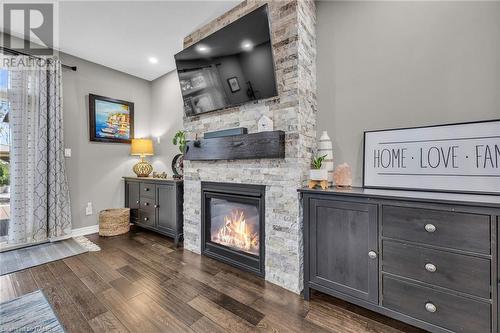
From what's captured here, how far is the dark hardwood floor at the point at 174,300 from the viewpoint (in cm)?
146

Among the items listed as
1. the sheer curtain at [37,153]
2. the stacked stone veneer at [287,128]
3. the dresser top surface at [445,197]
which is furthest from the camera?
the sheer curtain at [37,153]

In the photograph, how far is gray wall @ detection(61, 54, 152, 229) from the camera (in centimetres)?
324

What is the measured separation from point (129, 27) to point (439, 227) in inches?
134

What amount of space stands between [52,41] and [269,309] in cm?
398

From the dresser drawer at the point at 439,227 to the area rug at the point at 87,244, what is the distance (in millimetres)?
3120

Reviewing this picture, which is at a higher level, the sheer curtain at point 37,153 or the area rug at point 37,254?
the sheer curtain at point 37,153

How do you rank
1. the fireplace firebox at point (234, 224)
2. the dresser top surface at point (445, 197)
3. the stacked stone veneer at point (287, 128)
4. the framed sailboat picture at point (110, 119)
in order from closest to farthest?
the dresser top surface at point (445, 197), the stacked stone veneer at point (287, 128), the fireplace firebox at point (234, 224), the framed sailboat picture at point (110, 119)

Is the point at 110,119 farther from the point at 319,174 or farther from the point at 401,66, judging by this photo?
the point at 401,66

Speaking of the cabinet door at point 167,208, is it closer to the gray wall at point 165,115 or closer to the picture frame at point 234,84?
the gray wall at point 165,115

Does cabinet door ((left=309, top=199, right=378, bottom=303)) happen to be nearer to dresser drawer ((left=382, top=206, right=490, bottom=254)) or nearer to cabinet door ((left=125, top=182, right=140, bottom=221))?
dresser drawer ((left=382, top=206, right=490, bottom=254))

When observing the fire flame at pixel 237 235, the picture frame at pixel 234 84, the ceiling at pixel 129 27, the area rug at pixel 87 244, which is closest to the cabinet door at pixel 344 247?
the fire flame at pixel 237 235

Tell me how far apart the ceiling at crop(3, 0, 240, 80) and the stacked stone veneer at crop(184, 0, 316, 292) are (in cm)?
49

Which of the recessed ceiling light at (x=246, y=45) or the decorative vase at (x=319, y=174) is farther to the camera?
the recessed ceiling light at (x=246, y=45)

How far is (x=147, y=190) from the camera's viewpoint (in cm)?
331
